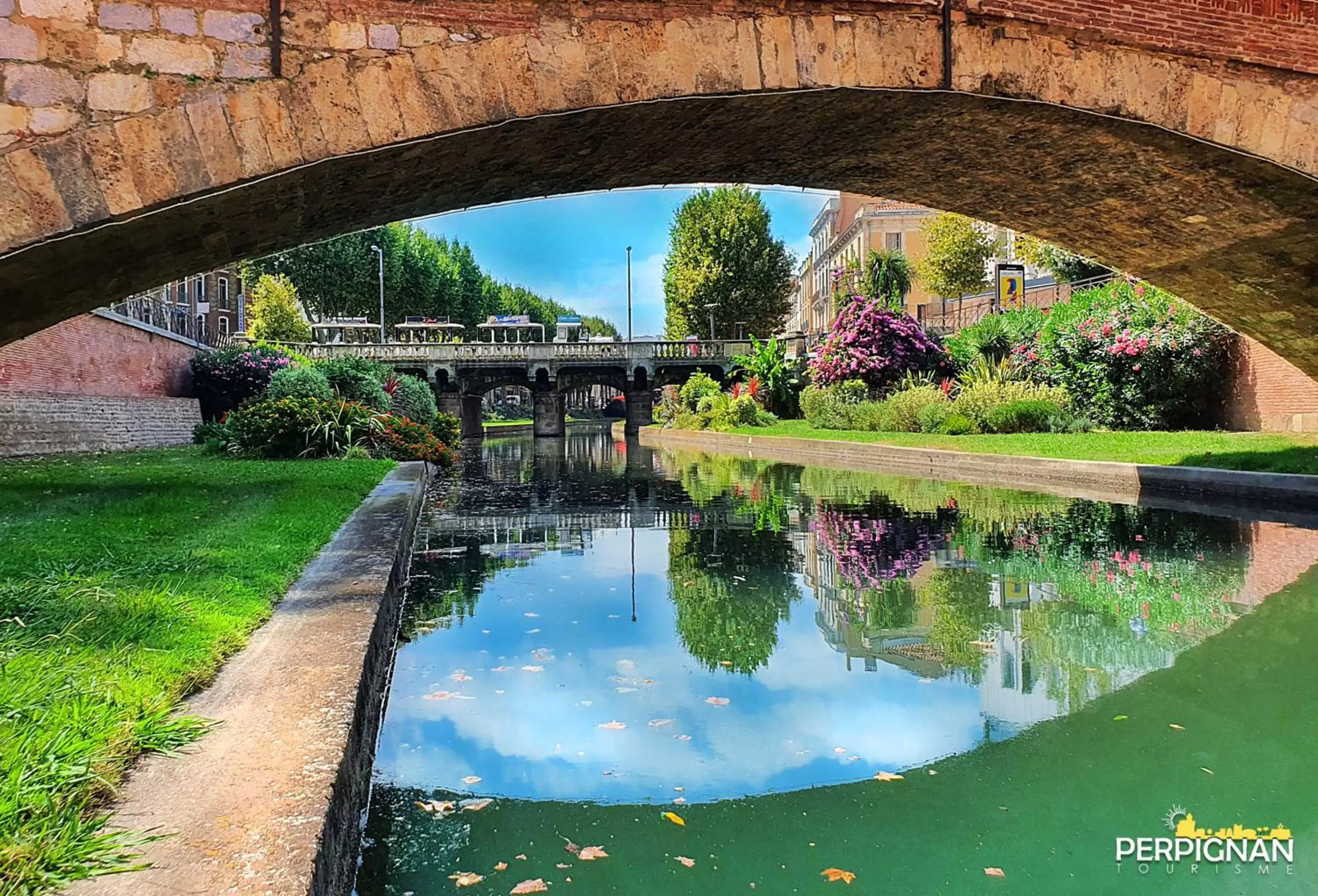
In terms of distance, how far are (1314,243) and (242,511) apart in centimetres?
1026

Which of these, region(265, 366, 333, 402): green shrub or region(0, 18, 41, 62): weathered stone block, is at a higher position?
region(0, 18, 41, 62): weathered stone block

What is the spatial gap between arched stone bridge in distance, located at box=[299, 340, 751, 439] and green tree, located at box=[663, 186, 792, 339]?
391cm

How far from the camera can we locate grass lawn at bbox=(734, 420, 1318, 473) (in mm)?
10977

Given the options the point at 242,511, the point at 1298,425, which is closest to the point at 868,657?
the point at 242,511

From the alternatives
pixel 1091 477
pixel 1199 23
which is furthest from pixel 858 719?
pixel 1091 477

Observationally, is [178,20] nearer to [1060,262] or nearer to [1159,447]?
[1159,447]

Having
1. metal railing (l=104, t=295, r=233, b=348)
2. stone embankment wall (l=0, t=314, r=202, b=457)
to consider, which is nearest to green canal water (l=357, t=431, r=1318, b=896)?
stone embankment wall (l=0, t=314, r=202, b=457)

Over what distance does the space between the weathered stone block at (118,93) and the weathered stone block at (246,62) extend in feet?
1.45

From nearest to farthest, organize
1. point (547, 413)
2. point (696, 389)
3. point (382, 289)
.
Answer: point (696, 389), point (547, 413), point (382, 289)

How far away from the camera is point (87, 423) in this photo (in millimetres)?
17188

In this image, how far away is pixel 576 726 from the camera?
3.94m

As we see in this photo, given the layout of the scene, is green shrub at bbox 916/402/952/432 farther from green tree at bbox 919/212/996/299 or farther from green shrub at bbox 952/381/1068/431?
green tree at bbox 919/212/996/299

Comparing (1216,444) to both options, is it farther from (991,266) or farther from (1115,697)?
(991,266)

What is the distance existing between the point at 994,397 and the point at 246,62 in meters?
16.5
